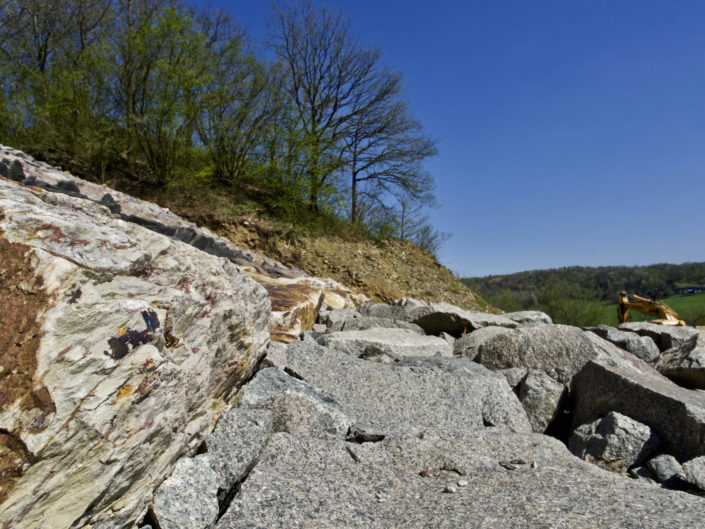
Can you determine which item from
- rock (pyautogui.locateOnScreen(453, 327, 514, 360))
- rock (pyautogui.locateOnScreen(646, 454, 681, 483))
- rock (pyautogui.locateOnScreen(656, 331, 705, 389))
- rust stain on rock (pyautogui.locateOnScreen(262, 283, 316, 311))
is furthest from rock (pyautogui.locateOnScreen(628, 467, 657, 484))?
rust stain on rock (pyautogui.locateOnScreen(262, 283, 316, 311))

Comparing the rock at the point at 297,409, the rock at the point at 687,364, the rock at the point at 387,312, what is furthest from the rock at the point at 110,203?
the rock at the point at 687,364

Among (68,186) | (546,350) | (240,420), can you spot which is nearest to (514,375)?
(546,350)

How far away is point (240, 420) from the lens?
2.03 meters

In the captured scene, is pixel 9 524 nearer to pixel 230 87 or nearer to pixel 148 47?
pixel 148 47

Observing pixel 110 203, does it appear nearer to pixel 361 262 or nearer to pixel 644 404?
pixel 361 262

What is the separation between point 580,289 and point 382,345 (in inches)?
647

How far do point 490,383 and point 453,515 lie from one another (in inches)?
64.4

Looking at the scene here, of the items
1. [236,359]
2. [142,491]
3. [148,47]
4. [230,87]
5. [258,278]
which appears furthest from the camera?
[230,87]

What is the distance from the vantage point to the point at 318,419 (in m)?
2.27

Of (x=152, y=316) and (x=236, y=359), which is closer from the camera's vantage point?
(x=152, y=316)

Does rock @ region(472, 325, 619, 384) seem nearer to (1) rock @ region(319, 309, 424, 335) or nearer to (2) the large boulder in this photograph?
(1) rock @ region(319, 309, 424, 335)

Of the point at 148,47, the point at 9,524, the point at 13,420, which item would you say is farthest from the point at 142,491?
the point at 148,47

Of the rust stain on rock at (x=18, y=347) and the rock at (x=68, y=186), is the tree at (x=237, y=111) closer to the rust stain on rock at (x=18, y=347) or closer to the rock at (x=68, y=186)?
the rock at (x=68, y=186)

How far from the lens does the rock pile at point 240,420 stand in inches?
49.9
